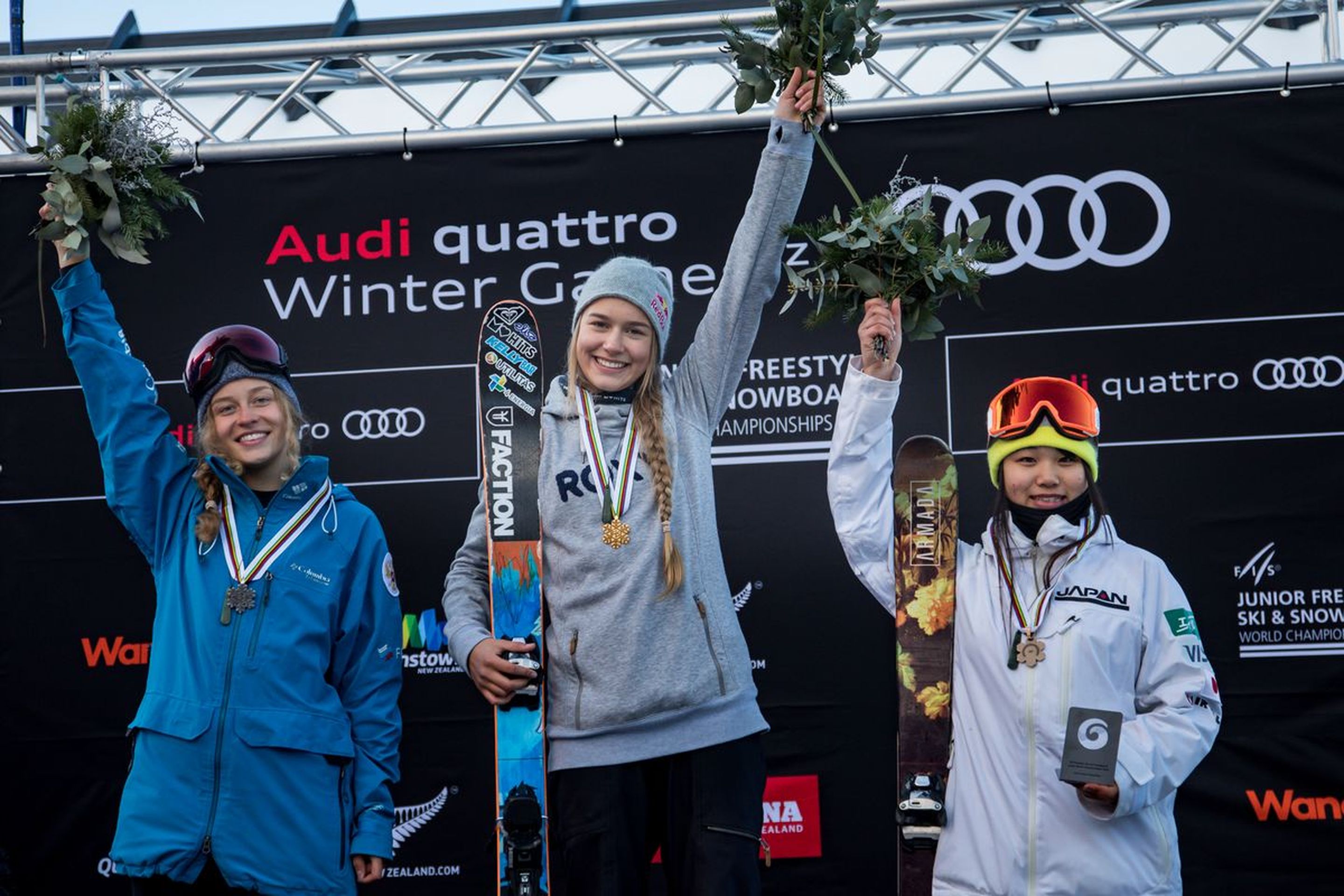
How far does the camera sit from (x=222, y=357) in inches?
114

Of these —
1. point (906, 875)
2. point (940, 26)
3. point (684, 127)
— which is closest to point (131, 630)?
point (684, 127)

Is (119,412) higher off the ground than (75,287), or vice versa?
(75,287)

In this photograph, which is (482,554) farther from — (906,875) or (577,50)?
(577,50)

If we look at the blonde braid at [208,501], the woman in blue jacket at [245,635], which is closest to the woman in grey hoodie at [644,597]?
the woman in blue jacket at [245,635]

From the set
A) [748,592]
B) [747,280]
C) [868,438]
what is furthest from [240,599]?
[748,592]

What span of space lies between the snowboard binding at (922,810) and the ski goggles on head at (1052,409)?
76 centimetres

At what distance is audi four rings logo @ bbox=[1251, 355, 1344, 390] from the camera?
14.1 feet

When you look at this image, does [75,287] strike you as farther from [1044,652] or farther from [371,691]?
[1044,652]

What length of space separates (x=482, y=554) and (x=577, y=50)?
7.78ft

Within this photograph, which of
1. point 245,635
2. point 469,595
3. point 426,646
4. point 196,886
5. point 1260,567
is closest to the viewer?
point 196,886

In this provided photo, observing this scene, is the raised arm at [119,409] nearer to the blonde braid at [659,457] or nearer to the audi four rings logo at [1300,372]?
the blonde braid at [659,457]

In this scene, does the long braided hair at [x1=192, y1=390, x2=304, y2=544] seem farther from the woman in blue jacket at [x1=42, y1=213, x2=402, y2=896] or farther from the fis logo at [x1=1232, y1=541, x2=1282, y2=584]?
the fis logo at [x1=1232, y1=541, x2=1282, y2=584]

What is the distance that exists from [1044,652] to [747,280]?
0.95m

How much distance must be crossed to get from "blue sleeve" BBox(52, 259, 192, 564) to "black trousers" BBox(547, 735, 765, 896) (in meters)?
0.98
